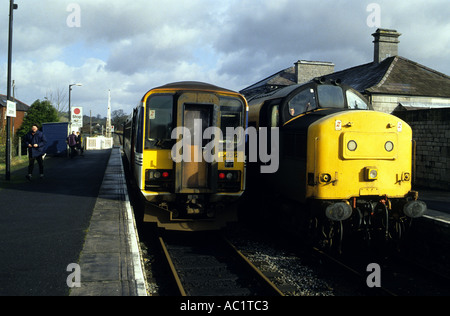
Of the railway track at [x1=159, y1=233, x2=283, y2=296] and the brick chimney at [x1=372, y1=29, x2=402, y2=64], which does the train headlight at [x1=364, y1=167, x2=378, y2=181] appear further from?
the brick chimney at [x1=372, y1=29, x2=402, y2=64]

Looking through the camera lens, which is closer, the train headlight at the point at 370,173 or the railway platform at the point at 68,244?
the railway platform at the point at 68,244

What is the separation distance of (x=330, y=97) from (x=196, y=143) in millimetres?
2793

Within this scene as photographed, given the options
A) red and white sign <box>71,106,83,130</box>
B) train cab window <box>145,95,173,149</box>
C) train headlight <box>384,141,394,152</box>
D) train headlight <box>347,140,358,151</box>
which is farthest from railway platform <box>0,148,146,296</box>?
red and white sign <box>71,106,83,130</box>

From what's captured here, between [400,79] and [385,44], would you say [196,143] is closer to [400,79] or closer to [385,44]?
[400,79]

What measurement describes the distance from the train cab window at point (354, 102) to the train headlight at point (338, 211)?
267cm

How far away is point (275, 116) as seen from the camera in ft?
28.6

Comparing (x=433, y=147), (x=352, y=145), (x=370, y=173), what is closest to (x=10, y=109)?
Answer: (x=352, y=145)

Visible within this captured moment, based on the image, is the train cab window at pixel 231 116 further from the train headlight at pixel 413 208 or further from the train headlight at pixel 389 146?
the train headlight at pixel 413 208

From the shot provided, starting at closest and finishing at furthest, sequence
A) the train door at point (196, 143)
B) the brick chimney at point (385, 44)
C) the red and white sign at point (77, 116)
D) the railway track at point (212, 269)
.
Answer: the railway track at point (212, 269), the train door at point (196, 143), the brick chimney at point (385, 44), the red and white sign at point (77, 116)

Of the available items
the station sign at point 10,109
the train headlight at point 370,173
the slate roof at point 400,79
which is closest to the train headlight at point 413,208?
the train headlight at point 370,173

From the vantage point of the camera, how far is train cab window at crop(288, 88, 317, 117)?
8.36m

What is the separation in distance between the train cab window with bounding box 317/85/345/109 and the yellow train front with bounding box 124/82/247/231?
1645 mm

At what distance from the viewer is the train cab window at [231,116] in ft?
27.7

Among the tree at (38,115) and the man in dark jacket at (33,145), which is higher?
the tree at (38,115)
